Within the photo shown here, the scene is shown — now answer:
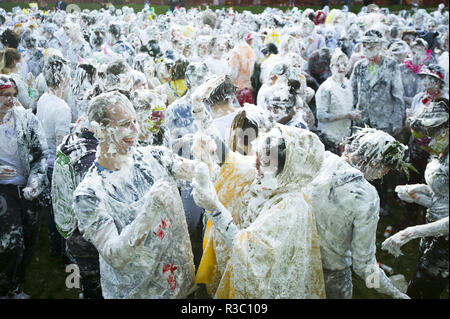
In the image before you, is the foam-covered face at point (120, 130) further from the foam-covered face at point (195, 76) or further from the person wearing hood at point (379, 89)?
the person wearing hood at point (379, 89)

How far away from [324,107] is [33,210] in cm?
359

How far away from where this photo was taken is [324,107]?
4.98m

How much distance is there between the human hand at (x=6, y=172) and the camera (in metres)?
3.00

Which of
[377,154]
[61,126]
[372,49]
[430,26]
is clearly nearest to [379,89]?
[372,49]

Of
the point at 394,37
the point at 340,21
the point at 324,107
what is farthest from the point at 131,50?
the point at 340,21

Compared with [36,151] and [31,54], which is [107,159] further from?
[31,54]

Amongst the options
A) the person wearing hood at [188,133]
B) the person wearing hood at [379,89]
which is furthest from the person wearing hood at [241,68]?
the person wearing hood at [188,133]

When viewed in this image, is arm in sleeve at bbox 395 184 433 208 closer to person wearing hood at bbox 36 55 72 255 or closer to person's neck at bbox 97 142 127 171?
person's neck at bbox 97 142 127 171

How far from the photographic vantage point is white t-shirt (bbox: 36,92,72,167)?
3.76m

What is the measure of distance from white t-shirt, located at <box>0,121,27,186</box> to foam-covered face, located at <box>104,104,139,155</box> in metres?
1.49

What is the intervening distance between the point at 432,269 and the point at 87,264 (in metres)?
2.35

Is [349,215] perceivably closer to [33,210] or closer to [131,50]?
[33,210]

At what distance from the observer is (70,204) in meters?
2.70
